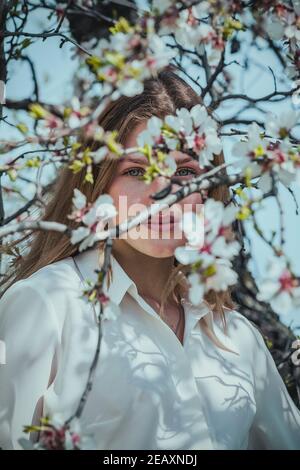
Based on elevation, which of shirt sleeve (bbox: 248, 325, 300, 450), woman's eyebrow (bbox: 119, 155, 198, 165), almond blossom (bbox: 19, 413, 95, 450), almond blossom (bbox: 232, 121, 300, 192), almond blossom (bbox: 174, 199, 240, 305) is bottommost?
shirt sleeve (bbox: 248, 325, 300, 450)

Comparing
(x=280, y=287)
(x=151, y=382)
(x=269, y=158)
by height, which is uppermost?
(x=269, y=158)

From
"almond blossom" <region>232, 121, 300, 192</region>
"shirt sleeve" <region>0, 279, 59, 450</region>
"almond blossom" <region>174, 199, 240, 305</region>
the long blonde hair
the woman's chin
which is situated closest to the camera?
"almond blossom" <region>174, 199, 240, 305</region>

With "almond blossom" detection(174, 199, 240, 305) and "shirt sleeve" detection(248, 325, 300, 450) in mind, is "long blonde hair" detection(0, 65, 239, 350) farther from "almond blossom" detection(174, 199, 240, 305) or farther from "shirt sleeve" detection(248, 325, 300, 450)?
"almond blossom" detection(174, 199, 240, 305)

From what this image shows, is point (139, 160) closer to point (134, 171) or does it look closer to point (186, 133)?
point (134, 171)

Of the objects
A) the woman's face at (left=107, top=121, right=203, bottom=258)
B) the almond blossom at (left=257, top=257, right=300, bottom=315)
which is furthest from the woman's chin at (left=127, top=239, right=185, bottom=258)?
the almond blossom at (left=257, top=257, right=300, bottom=315)

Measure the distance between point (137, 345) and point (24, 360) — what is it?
0.82ft

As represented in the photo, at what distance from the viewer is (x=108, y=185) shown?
58.0 inches

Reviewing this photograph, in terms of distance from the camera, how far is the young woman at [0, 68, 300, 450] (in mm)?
1282

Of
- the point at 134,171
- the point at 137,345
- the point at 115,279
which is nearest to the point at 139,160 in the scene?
the point at 134,171

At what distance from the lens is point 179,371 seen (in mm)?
1400

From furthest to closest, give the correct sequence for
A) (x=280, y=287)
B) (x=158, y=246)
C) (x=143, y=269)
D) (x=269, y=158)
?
(x=143, y=269)
(x=158, y=246)
(x=269, y=158)
(x=280, y=287)

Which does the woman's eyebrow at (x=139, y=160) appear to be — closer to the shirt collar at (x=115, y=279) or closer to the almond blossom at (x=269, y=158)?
the shirt collar at (x=115, y=279)
